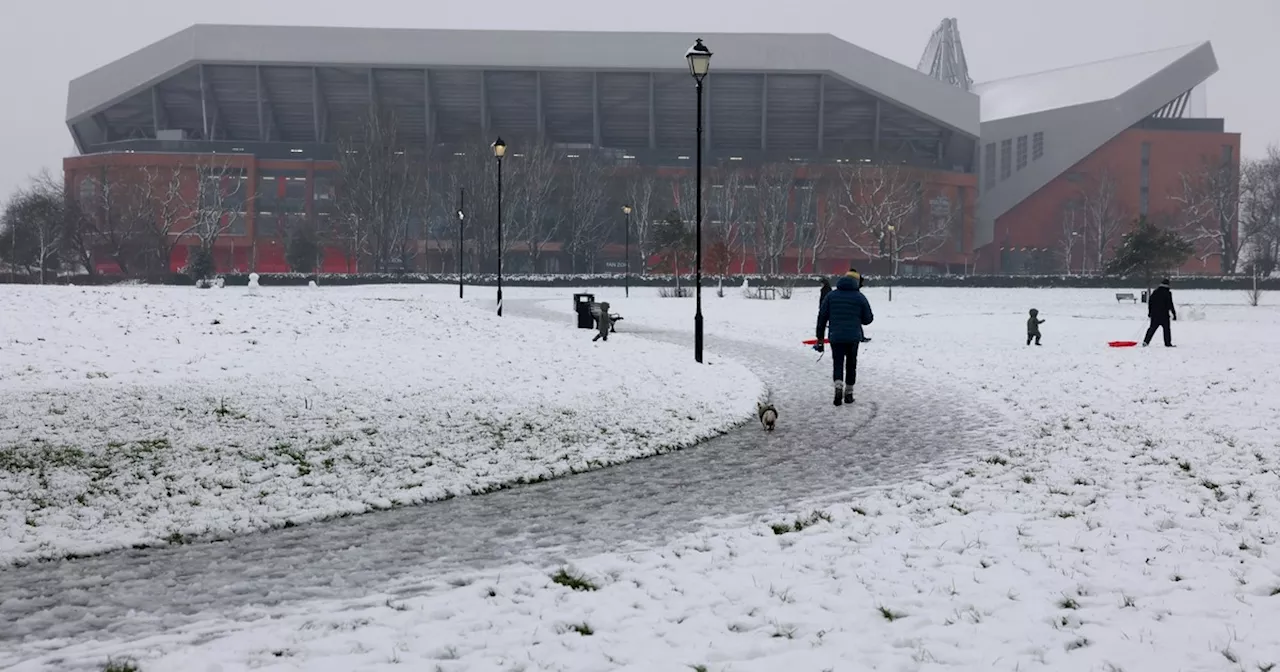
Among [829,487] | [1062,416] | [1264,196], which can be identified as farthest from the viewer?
[1264,196]

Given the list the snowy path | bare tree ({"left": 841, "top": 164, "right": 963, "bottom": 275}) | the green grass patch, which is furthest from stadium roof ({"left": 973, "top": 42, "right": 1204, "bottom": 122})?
the green grass patch

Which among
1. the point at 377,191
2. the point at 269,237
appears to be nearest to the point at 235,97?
the point at 269,237

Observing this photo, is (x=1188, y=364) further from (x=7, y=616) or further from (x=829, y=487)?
(x=7, y=616)

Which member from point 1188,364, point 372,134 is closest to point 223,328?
point 1188,364

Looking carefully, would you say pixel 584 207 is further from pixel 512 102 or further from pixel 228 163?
pixel 228 163

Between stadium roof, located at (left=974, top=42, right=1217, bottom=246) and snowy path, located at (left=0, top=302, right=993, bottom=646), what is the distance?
97.8 metres

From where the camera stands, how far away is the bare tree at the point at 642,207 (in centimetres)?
7644

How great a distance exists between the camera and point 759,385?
53.7ft

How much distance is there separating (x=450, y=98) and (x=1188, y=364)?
→ 272 ft

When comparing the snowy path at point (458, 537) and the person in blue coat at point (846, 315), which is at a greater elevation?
the person in blue coat at point (846, 315)

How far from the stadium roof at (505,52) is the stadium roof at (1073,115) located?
22.6 metres

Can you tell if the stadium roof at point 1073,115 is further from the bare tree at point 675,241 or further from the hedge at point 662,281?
the bare tree at point 675,241

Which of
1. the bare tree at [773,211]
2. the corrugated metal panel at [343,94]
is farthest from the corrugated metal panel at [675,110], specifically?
the corrugated metal panel at [343,94]

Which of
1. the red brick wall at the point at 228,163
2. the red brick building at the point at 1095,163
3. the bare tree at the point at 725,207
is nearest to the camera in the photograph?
the bare tree at the point at 725,207
